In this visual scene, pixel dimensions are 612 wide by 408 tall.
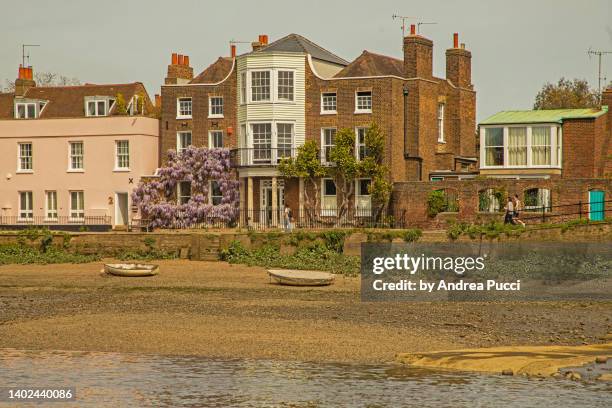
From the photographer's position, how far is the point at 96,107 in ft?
204

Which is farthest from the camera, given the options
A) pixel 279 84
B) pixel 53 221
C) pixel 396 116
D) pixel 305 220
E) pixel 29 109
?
pixel 29 109

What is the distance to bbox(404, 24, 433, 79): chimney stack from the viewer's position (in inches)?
2240

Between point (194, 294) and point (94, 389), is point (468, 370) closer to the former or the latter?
point (94, 389)

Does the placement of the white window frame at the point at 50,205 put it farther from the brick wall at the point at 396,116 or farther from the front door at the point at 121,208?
the brick wall at the point at 396,116

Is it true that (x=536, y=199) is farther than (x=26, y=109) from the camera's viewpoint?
No

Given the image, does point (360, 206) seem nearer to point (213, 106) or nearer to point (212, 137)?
point (212, 137)

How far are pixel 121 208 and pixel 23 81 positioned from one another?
1184 cm

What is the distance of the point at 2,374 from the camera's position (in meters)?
24.5

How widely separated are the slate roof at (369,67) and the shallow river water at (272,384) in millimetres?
32832

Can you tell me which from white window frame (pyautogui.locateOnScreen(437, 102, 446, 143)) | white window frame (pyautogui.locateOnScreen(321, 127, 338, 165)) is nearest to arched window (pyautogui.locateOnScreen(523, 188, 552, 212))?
white window frame (pyautogui.locateOnScreen(437, 102, 446, 143))

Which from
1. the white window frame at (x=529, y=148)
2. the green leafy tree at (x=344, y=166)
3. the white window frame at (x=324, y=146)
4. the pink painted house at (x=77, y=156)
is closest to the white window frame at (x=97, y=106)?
the pink painted house at (x=77, y=156)

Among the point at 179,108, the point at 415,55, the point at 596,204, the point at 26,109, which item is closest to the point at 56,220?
the point at 26,109

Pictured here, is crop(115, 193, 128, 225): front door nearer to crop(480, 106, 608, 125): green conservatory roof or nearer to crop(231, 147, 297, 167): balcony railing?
crop(231, 147, 297, 167): balcony railing

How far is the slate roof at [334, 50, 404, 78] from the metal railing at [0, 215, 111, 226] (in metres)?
15.0
